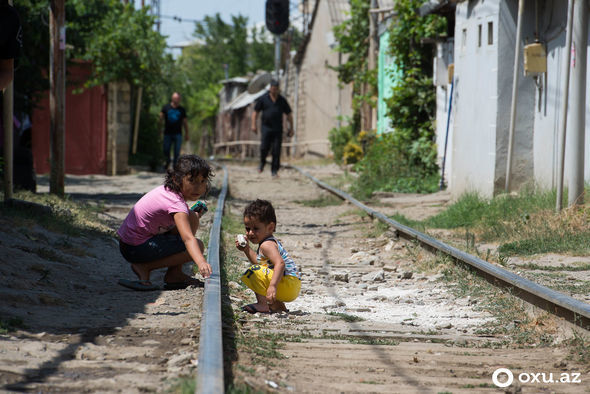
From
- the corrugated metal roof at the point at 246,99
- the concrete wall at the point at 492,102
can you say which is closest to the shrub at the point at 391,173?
the concrete wall at the point at 492,102

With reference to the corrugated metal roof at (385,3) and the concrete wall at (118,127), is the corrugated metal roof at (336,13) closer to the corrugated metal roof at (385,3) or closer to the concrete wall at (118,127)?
the corrugated metal roof at (385,3)

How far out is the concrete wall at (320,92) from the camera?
92.1 ft

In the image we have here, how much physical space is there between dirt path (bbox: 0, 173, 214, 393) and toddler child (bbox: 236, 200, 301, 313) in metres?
0.38

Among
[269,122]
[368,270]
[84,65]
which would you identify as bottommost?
[368,270]

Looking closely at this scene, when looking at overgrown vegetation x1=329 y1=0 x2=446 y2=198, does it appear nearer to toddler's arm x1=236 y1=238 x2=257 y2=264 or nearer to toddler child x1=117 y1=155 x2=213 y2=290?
toddler child x1=117 y1=155 x2=213 y2=290

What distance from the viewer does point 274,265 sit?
4.78 metres

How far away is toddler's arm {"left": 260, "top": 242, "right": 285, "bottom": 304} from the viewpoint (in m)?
4.62

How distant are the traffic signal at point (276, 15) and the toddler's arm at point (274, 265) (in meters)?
25.3

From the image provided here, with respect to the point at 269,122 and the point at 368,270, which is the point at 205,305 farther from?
the point at 269,122

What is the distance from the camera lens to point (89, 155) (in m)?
18.3

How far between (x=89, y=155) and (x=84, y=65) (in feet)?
6.85

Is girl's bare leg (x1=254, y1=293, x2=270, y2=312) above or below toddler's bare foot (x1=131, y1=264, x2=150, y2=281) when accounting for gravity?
below

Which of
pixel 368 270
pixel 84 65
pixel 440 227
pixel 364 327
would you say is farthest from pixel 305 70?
pixel 364 327

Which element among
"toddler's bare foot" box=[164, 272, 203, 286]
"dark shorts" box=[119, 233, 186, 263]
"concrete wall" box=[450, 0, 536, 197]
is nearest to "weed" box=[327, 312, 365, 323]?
"toddler's bare foot" box=[164, 272, 203, 286]
